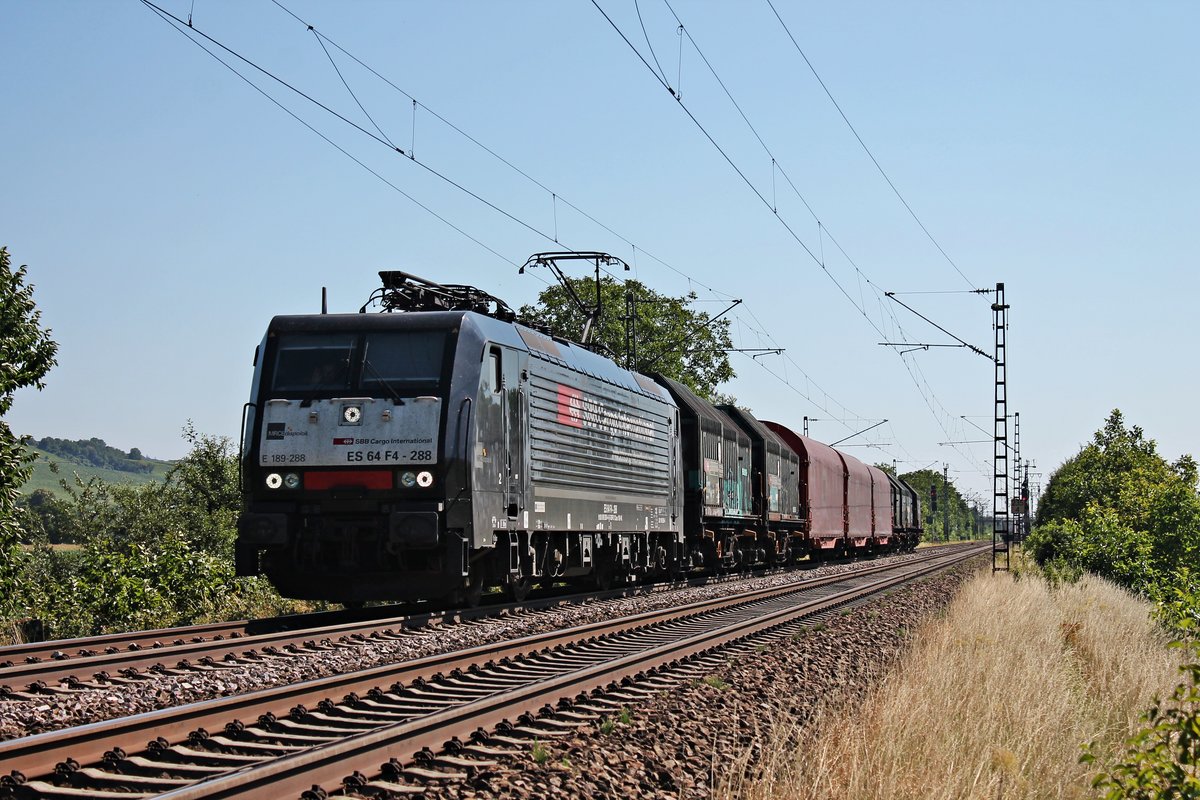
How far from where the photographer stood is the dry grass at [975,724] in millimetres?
6309

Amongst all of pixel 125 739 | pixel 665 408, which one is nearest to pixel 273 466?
pixel 125 739

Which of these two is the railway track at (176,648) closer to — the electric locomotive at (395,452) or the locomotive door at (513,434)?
the electric locomotive at (395,452)

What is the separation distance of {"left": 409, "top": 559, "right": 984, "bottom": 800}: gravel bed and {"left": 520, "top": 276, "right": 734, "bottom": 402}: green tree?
48088 mm

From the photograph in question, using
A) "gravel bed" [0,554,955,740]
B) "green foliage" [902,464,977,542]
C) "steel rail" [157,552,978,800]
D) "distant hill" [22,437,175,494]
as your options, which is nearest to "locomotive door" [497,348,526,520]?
"gravel bed" [0,554,955,740]

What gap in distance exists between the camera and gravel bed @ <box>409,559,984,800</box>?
20.7 feet

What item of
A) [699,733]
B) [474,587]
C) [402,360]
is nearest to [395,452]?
[402,360]

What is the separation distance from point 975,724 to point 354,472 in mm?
7989

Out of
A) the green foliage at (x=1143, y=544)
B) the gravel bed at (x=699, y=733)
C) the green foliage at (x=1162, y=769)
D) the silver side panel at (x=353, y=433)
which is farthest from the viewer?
the green foliage at (x=1143, y=544)

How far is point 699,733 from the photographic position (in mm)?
7949

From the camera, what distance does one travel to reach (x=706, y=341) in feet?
234

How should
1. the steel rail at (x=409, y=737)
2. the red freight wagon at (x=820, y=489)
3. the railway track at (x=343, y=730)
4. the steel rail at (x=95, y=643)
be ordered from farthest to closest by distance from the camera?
1. the red freight wagon at (x=820, y=489)
2. the steel rail at (x=95, y=643)
3. the railway track at (x=343, y=730)
4. the steel rail at (x=409, y=737)

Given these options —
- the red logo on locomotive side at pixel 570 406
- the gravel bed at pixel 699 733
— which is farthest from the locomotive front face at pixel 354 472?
the gravel bed at pixel 699 733

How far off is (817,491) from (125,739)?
109 feet

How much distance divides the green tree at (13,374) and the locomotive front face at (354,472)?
13.3 feet
